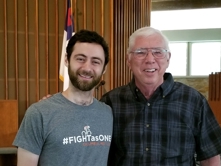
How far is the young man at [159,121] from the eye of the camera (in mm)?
1539

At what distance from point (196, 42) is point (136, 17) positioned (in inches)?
145

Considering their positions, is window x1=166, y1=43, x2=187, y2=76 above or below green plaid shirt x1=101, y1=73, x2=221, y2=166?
above

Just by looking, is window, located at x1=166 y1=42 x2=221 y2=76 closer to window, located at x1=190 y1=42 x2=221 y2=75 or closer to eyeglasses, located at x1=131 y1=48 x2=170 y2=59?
window, located at x1=190 y1=42 x2=221 y2=75

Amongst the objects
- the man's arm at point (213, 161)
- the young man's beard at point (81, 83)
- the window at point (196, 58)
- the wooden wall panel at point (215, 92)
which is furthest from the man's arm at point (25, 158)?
the window at point (196, 58)

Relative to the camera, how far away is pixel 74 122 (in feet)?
4.54

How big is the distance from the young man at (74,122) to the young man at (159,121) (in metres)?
0.15

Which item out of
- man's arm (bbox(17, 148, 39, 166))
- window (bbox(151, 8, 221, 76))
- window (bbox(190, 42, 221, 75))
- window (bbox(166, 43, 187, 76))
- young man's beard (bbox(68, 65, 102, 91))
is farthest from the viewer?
window (bbox(166, 43, 187, 76))

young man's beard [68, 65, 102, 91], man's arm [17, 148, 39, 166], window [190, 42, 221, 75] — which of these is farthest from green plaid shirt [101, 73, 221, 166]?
window [190, 42, 221, 75]

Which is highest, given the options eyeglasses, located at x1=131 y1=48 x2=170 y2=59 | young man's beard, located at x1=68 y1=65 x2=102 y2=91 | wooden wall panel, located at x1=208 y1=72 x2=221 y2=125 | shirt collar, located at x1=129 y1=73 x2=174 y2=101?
eyeglasses, located at x1=131 y1=48 x2=170 y2=59

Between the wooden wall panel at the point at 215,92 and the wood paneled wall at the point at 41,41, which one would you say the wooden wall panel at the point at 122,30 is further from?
the wooden wall panel at the point at 215,92

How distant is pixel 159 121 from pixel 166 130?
0.06 meters

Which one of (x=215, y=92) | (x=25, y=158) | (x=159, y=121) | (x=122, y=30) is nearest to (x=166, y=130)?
(x=159, y=121)

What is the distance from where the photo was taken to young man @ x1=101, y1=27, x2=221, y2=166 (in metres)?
1.54

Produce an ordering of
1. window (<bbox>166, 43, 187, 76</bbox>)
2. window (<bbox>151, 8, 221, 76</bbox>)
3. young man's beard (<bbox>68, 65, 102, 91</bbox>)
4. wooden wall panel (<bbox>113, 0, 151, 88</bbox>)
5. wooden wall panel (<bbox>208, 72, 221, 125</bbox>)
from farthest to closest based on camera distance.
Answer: window (<bbox>166, 43, 187, 76</bbox>)
window (<bbox>151, 8, 221, 76</bbox>)
wooden wall panel (<bbox>208, 72, 221, 125</bbox>)
wooden wall panel (<bbox>113, 0, 151, 88</bbox>)
young man's beard (<bbox>68, 65, 102, 91</bbox>)
